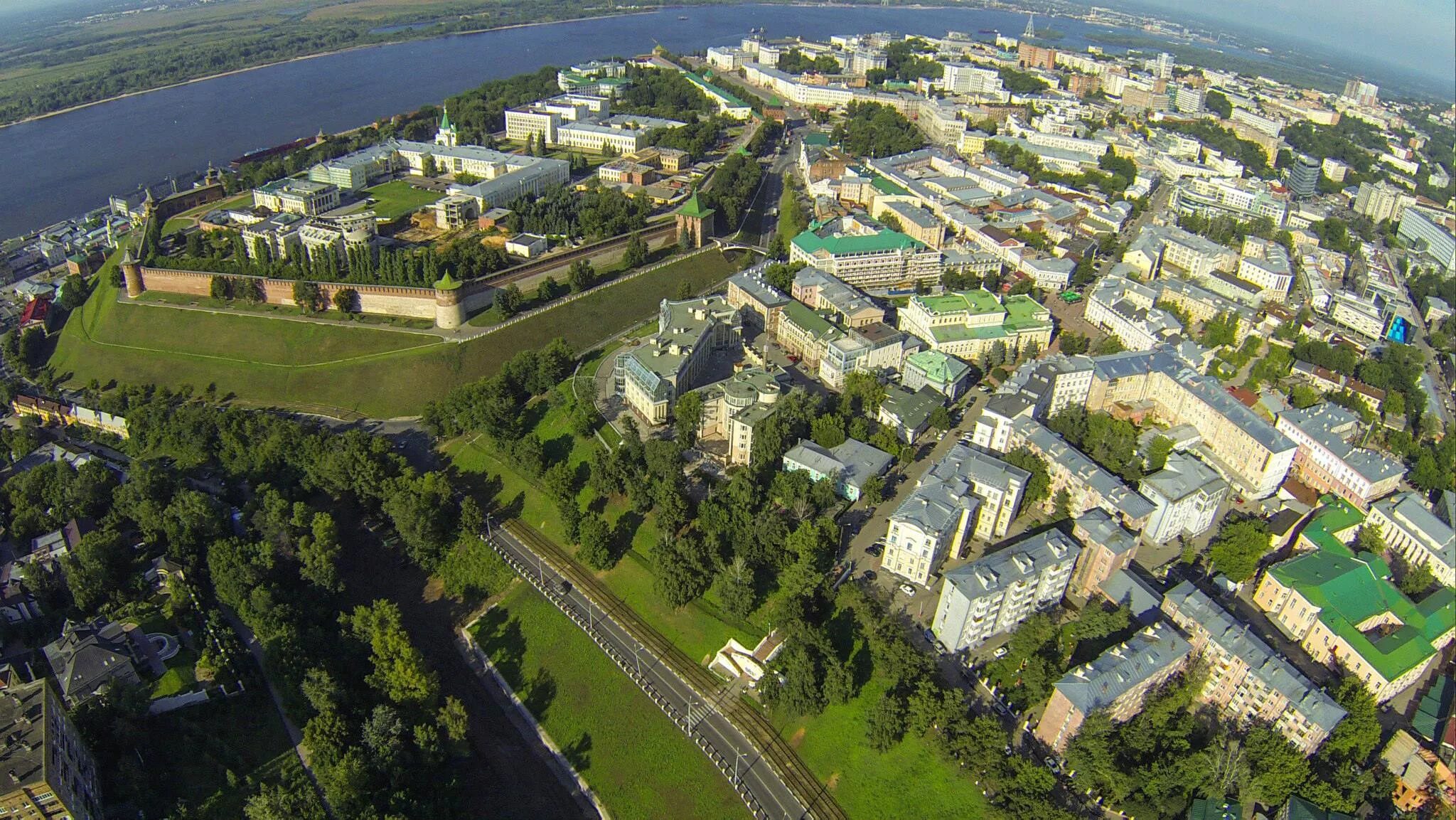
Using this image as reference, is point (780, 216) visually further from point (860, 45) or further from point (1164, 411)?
point (860, 45)

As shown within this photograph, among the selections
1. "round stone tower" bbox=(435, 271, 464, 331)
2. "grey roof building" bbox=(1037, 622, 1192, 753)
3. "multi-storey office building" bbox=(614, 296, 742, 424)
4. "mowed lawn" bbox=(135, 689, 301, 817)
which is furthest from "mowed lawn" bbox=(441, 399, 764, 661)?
"mowed lawn" bbox=(135, 689, 301, 817)

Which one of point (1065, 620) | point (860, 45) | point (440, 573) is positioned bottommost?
point (440, 573)

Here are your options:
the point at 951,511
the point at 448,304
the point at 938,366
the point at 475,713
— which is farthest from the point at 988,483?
the point at 448,304

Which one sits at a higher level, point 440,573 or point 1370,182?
point 1370,182

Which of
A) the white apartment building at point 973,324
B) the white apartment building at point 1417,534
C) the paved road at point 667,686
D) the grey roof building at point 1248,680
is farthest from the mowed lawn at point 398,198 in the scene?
the white apartment building at point 1417,534

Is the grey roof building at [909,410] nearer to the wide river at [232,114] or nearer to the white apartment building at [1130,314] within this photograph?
the white apartment building at [1130,314]

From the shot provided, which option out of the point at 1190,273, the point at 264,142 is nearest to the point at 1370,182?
the point at 1190,273

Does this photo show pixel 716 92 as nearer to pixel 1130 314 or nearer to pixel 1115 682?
pixel 1130 314

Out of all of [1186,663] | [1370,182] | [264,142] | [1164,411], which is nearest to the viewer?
[1186,663]
